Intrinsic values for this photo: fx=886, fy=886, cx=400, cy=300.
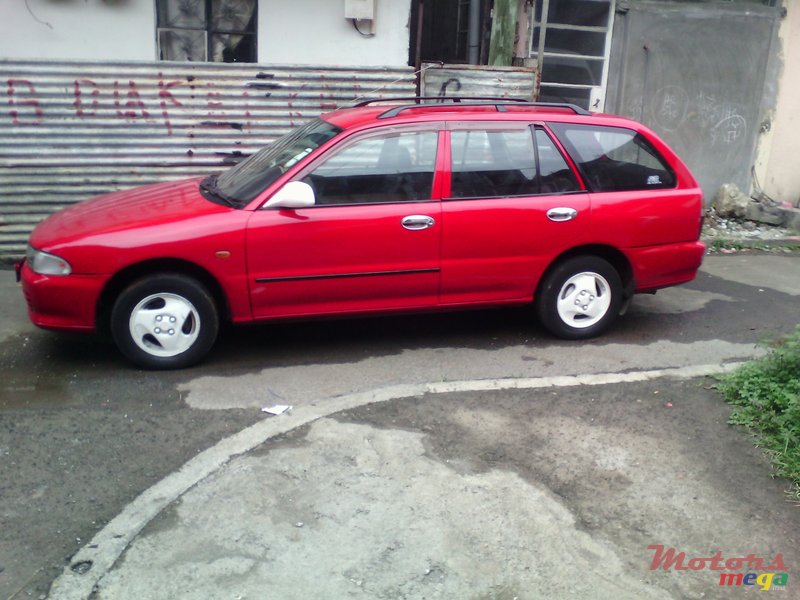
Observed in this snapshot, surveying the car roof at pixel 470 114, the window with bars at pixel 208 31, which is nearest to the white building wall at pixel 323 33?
the window with bars at pixel 208 31

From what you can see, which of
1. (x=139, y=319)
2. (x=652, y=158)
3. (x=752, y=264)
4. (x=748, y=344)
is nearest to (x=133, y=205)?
(x=139, y=319)

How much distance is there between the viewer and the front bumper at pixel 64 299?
5480mm

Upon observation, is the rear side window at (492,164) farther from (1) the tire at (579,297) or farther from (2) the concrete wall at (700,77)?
(2) the concrete wall at (700,77)

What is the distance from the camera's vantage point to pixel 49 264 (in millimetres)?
5504

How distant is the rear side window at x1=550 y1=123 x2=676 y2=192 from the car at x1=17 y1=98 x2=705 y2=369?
0.01 m

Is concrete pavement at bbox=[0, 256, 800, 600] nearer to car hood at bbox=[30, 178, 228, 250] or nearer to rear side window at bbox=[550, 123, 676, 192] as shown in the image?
car hood at bbox=[30, 178, 228, 250]

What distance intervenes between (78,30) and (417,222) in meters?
4.84

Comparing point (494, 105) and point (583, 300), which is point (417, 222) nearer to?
point (494, 105)

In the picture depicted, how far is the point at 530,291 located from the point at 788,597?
3.10 m

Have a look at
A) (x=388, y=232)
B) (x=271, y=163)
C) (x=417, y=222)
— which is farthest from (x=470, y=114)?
(x=271, y=163)

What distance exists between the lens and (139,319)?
560 centimetres

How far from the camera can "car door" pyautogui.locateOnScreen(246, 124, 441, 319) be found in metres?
5.69

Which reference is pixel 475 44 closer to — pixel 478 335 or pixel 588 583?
pixel 478 335

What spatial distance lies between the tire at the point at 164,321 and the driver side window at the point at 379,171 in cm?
102
